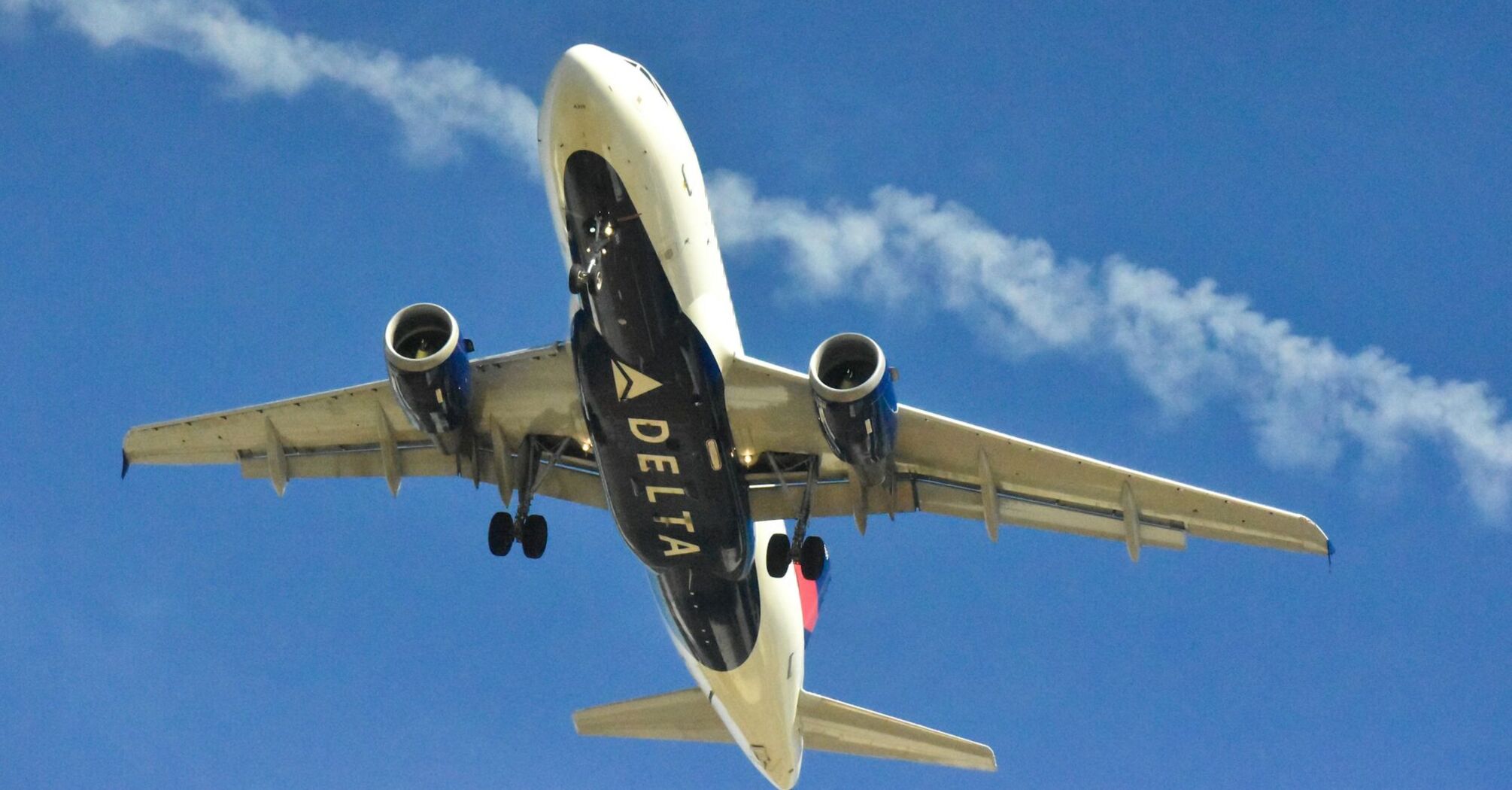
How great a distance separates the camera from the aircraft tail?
102 feet

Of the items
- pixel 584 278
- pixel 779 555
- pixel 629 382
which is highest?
pixel 584 278

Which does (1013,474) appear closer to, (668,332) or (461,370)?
(668,332)

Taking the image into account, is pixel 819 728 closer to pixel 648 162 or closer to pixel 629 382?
pixel 629 382

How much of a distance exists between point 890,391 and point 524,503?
21.7 ft

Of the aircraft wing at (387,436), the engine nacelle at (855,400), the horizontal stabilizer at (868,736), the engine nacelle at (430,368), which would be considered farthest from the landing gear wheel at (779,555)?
the horizontal stabilizer at (868,736)

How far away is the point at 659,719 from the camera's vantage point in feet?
107

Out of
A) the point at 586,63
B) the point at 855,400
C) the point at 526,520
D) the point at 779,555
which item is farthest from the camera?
the point at 526,520

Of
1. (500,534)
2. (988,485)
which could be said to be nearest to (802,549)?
(988,485)

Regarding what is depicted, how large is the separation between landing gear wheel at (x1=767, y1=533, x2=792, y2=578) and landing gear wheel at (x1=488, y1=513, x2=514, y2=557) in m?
4.05

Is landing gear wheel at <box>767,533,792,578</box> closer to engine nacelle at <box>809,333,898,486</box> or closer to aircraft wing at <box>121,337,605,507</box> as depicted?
engine nacelle at <box>809,333,898,486</box>

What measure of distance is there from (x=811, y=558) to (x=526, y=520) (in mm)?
4504

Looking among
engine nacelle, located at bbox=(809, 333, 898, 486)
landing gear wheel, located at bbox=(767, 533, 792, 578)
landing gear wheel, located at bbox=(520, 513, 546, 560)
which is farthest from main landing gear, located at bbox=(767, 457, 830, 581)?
landing gear wheel, located at bbox=(520, 513, 546, 560)

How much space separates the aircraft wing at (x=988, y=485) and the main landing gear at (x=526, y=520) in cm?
329

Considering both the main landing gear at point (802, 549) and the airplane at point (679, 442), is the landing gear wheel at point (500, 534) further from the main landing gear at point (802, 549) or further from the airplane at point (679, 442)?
the main landing gear at point (802, 549)
